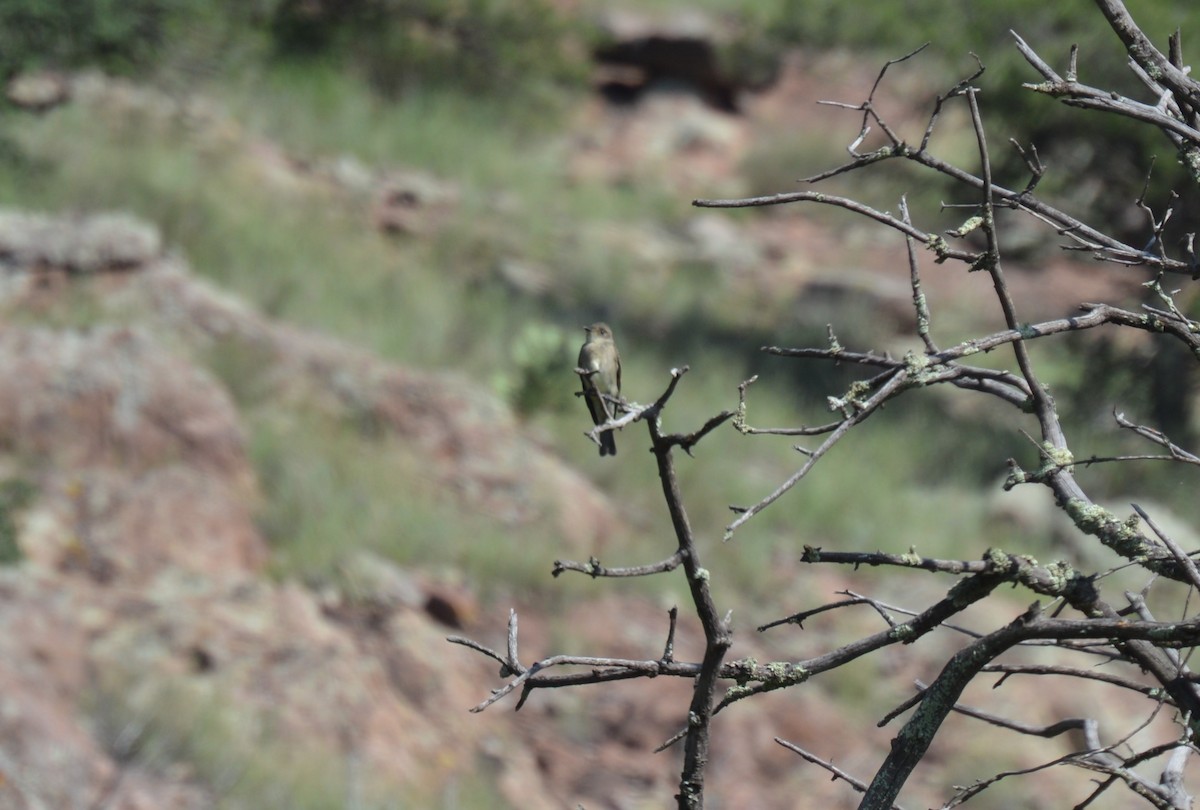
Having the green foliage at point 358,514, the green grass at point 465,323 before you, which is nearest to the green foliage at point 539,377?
the green grass at point 465,323

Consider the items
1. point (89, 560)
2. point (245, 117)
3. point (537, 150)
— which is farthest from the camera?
point (537, 150)

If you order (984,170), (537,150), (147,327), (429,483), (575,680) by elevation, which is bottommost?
(537,150)

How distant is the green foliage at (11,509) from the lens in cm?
716

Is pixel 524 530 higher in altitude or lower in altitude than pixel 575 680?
lower

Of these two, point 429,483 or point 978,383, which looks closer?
point 978,383

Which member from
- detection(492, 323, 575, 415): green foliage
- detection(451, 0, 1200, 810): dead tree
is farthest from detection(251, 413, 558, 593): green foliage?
detection(451, 0, 1200, 810): dead tree

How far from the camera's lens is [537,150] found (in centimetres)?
1827

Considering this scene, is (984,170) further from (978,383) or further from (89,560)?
(89,560)

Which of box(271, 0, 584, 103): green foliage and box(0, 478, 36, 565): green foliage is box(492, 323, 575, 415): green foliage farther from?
box(271, 0, 584, 103): green foliage

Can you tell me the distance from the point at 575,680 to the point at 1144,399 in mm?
11979

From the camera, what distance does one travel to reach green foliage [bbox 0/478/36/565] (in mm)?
7156

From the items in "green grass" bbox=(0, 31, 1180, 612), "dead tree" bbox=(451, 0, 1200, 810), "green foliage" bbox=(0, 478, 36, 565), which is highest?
"dead tree" bbox=(451, 0, 1200, 810)

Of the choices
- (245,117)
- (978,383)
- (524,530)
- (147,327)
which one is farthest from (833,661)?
(245,117)

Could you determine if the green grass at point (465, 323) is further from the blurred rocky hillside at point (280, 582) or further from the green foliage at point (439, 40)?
the green foliage at point (439, 40)
